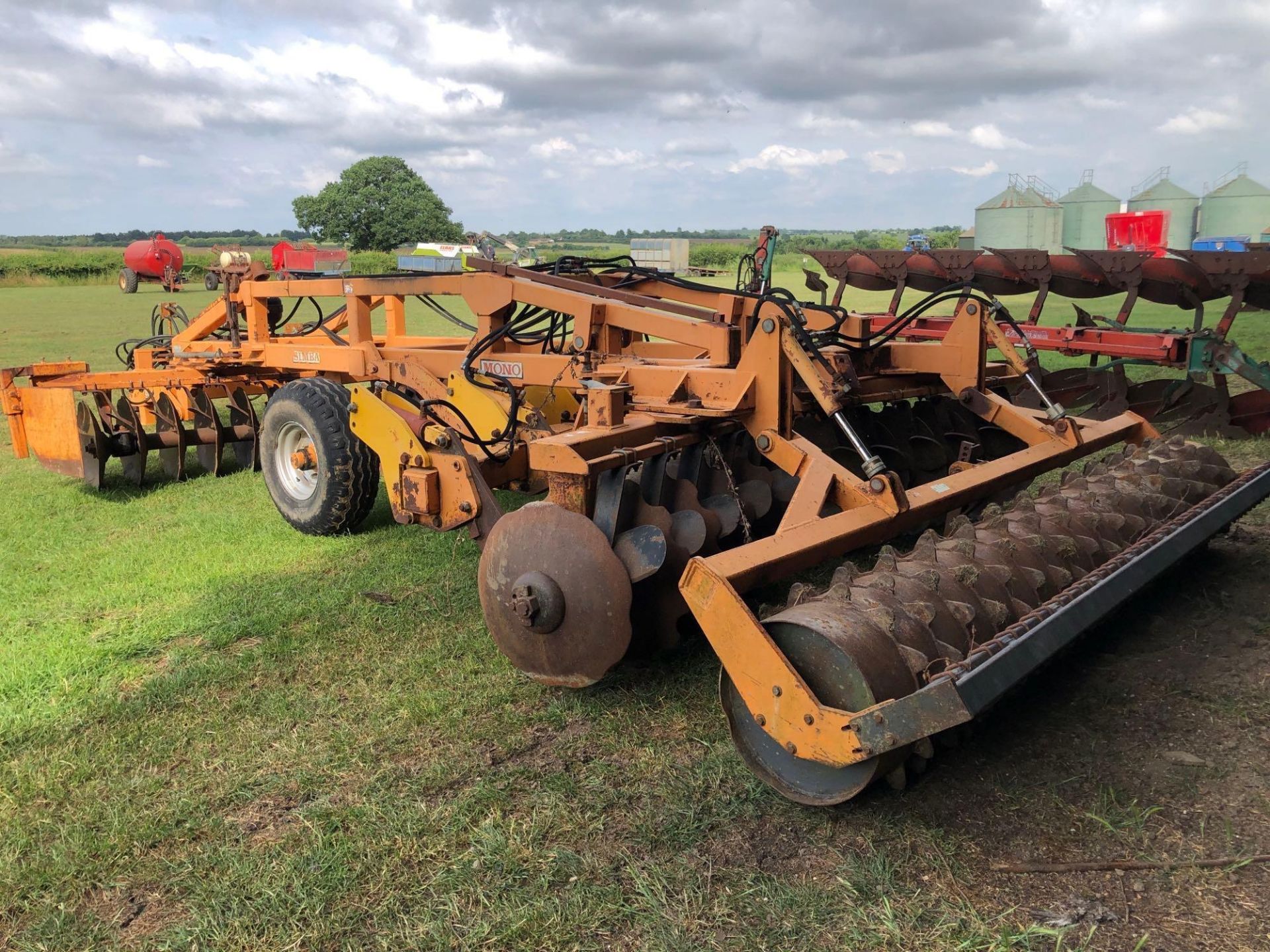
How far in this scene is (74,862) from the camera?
3.03 meters

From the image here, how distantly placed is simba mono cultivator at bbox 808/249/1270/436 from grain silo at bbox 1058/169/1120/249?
4653cm

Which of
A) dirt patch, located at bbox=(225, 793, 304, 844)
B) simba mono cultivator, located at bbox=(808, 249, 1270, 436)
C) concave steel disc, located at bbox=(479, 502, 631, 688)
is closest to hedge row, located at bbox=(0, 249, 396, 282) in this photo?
simba mono cultivator, located at bbox=(808, 249, 1270, 436)

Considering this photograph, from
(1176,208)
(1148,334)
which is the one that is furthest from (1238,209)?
(1148,334)

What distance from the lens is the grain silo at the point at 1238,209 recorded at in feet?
159

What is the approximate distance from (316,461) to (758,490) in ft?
9.86

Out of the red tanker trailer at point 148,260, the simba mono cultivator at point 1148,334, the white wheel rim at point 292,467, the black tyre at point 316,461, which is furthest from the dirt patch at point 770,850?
the red tanker trailer at point 148,260

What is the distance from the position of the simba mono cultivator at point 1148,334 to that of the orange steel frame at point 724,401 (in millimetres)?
3263

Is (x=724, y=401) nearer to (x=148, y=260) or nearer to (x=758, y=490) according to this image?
(x=758, y=490)

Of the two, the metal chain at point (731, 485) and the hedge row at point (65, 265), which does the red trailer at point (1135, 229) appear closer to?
the hedge row at point (65, 265)

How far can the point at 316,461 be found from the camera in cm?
614

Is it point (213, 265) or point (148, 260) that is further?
point (148, 260)

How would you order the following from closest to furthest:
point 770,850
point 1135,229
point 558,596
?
point 770,850 → point 558,596 → point 1135,229

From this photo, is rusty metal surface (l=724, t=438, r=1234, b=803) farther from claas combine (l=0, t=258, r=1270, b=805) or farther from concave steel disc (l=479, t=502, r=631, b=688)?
concave steel disc (l=479, t=502, r=631, b=688)

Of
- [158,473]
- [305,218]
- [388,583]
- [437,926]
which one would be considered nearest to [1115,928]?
[437,926]
